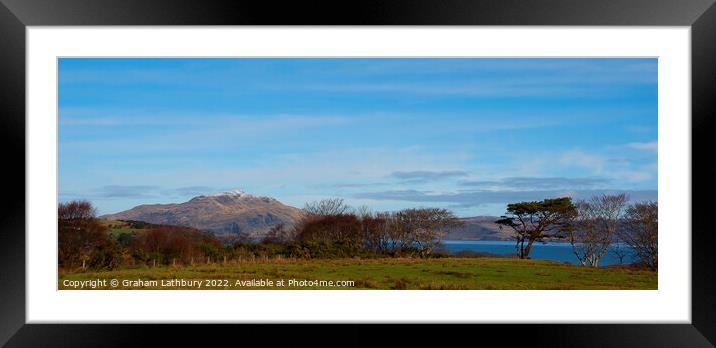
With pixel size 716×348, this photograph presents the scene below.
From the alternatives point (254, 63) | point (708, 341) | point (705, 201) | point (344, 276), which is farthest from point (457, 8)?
point (254, 63)

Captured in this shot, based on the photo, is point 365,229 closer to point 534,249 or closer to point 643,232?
point 534,249

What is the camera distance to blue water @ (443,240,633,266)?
9.41 m

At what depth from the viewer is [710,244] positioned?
3232mm

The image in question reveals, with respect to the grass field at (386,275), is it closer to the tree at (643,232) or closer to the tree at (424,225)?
the tree at (643,232)

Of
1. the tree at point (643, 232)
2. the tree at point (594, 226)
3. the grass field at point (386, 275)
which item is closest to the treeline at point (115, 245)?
the grass field at point (386, 275)

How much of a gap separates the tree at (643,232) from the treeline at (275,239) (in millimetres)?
Result: 2701

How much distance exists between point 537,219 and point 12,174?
877 centimetres

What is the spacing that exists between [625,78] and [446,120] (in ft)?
11.8

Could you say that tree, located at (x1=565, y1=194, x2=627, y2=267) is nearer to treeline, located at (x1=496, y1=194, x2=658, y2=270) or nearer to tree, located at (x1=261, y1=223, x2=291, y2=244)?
treeline, located at (x1=496, y1=194, x2=658, y2=270)

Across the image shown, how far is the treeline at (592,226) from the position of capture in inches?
356

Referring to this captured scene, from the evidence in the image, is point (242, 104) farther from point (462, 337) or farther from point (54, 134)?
point (462, 337)

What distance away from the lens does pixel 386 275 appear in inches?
315

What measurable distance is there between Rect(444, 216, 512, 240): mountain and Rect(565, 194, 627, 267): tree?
46.8 inches

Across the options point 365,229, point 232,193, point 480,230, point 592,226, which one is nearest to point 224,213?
point 232,193
